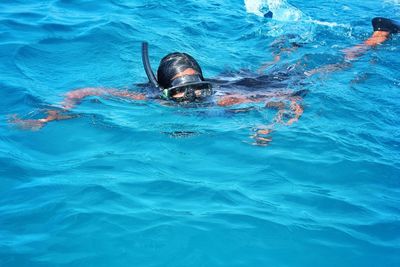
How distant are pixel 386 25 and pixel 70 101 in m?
6.02

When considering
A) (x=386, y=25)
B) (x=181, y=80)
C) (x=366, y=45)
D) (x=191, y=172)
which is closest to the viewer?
(x=191, y=172)

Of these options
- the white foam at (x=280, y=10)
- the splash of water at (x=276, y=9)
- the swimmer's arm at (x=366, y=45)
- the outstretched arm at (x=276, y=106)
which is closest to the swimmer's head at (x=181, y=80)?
the outstretched arm at (x=276, y=106)

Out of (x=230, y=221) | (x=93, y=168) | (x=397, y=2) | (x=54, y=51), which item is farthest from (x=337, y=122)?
(x=397, y=2)

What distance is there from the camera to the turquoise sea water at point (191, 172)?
11.7 feet

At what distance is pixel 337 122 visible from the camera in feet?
18.7

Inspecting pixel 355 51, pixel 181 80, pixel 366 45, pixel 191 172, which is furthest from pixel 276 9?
pixel 191 172

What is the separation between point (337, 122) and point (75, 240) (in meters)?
3.53

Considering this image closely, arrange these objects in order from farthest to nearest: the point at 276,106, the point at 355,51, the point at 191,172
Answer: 1. the point at 355,51
2. the point at 276,106
3. the point at 191,172

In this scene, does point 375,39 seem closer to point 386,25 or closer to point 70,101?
point 386,25

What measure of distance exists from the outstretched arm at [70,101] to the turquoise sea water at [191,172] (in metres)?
0.11

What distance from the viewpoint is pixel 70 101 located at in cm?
580

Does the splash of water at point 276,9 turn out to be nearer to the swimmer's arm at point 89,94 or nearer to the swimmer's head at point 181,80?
the swimmer's head at point 181,80

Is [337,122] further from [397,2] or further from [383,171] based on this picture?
[397,2]

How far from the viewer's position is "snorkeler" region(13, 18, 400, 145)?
5.57 meters
